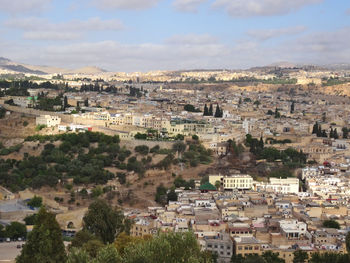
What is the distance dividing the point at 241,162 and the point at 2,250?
15.3 m

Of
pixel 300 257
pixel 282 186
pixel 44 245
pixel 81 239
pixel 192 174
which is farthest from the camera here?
pixel 192 174

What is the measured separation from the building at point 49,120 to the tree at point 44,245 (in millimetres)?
24138

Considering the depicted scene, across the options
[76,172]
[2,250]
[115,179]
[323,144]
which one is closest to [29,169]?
[76,172]

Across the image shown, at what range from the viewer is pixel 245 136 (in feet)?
116

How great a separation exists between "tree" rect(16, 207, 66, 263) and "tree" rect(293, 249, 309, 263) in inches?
280

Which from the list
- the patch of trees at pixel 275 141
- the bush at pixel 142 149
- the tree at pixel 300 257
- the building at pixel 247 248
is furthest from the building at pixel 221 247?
the patch of trees at pixel 275 141

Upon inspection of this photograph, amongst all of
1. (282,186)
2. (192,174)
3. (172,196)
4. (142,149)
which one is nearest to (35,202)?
(172,196)

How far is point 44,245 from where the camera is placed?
1222 centimetres

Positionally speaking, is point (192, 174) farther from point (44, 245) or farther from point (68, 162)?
point (44, 245)

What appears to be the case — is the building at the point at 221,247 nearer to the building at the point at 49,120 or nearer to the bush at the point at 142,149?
the bush at the point at 142,149

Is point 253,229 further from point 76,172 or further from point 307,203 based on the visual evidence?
point 76,172

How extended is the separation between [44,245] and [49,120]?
2483 cm

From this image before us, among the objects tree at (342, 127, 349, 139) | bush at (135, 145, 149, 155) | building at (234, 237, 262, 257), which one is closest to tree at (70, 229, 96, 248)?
building at (234, 237, 262, 257)

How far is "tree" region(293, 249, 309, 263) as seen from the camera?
645 inches
